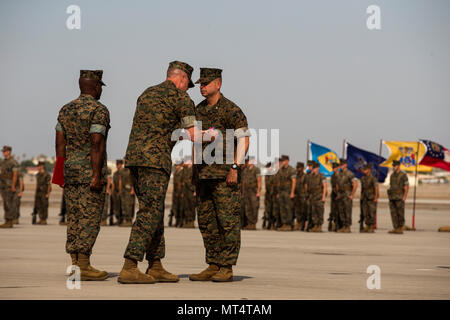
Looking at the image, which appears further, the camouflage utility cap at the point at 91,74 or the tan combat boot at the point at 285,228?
the tan combat boot at the point at 285,228

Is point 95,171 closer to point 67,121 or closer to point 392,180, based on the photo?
point 67,121

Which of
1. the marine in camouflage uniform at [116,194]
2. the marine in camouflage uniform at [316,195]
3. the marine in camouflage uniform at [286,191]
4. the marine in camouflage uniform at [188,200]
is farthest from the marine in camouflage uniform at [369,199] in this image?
the marine in camouflage uniform at [116,194]

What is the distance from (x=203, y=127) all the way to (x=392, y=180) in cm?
1748

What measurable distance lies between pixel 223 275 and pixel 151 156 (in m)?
1.60

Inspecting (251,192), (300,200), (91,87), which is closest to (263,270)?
(91,87)

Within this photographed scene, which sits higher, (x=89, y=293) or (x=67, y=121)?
(x=67, y=121)

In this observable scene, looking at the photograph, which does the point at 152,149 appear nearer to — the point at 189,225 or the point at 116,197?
the point at 189,225

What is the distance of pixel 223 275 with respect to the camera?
963 centimetres


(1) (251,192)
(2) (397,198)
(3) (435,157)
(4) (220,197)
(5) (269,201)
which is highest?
(4) (220,197)

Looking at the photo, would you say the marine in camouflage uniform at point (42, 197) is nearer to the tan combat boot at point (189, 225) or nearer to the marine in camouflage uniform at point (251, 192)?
the tan combat boot at point (189, 225)

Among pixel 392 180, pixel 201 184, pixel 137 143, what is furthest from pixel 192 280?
pixel 392 180

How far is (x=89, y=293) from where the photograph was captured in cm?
812

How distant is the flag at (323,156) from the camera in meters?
35.7

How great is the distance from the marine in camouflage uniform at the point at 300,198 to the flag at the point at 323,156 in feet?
26.9
